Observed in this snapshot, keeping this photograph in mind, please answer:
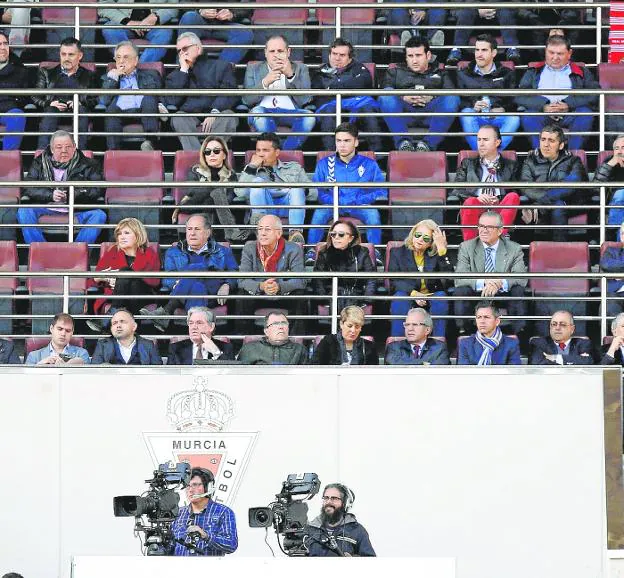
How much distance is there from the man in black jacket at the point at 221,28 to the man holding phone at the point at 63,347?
11.3ft

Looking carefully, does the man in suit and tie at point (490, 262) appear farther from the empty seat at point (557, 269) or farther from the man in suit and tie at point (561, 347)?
the man in suit and tie at point (561, 347)

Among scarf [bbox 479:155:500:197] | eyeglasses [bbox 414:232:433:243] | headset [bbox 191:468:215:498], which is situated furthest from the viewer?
scarf [bbox 479:155:500:197]

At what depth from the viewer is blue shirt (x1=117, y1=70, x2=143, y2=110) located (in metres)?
12.8

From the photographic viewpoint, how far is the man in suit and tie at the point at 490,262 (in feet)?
37.1

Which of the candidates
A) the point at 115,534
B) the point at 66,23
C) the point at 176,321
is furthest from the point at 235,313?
the point at 66,23

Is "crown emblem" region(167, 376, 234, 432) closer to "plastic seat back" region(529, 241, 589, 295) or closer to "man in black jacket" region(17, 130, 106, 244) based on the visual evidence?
"man in black jacket" region(17, 130, 106, 244)

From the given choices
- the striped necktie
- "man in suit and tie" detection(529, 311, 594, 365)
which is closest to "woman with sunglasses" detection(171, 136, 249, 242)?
the striped necktie

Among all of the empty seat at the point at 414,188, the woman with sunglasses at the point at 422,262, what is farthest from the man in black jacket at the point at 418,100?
the woman with sunglasses at the point at 422,262

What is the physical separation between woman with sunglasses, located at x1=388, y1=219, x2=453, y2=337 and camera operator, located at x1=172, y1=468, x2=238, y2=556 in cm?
183

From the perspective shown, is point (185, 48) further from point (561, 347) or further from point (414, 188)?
point (561, 347)

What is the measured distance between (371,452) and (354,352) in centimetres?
67

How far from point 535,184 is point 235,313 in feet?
7.50

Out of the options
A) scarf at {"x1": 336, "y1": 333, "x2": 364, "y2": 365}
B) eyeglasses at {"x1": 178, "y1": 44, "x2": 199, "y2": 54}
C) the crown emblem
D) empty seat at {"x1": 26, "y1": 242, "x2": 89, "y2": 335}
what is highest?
eyeglasses at {"x1": 178, "y1": 44, "x2": 199, "y2": 54}

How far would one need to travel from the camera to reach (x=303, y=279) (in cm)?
Result: 1120
